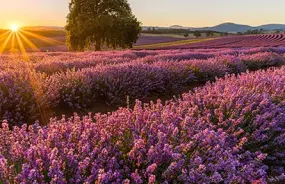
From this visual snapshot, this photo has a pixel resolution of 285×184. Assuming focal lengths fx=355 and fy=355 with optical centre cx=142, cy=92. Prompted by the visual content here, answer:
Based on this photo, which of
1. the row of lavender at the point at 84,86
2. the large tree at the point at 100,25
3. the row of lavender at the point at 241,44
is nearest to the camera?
the row of lavender at the point at 84,86

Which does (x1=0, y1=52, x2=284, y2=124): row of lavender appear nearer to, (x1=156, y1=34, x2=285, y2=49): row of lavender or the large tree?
the large tree

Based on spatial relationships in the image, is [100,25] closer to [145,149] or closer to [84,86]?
[84,86]

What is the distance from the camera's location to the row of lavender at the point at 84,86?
459 centimetres

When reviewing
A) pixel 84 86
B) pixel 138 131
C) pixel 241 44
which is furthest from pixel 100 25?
pixel 138 131

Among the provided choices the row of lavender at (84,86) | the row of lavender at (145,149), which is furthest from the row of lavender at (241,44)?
the row of lavender at (145,149)

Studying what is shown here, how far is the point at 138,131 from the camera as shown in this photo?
2801mm

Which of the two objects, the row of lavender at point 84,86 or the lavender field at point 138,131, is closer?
the lavender field at point 138,131

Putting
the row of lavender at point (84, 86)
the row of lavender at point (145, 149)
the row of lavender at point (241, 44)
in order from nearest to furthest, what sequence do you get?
1. the row of lavender at point (145, 149)
2. the row of lavender at point (84, 86)
3. the row of lavender at point (241, 44)

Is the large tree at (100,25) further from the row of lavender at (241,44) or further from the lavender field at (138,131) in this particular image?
the lavender field at (138,131)

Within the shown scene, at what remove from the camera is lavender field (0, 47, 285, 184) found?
2184 mm

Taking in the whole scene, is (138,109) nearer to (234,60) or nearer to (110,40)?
(234,60)

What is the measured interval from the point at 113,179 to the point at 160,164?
34 centimetres

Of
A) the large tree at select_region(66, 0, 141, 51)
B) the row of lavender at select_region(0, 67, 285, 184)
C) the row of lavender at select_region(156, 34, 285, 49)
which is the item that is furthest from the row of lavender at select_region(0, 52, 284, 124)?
the row of lavender at select_region(156, 34, 285, 49)

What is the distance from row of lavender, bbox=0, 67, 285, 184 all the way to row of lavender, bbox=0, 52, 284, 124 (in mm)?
1927
